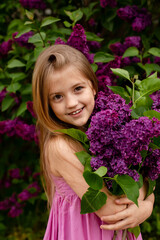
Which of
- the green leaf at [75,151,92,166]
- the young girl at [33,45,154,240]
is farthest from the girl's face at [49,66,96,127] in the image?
the green leaf at [75,151,92,166]

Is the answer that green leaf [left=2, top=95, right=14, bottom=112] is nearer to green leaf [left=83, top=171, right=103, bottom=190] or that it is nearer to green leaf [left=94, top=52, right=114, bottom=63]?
green leaf [left=94, top=52, right=114, bottom=63]

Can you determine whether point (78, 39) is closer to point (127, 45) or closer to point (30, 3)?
point (127, 45)

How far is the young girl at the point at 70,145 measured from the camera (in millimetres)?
1164

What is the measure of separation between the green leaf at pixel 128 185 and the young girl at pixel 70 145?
181 millimetres

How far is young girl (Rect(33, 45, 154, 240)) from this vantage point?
1.16 m

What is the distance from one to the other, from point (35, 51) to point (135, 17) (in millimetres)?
624

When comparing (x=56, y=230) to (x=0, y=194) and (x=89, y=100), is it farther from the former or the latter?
(x=0, y=194)

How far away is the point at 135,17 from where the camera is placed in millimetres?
1673

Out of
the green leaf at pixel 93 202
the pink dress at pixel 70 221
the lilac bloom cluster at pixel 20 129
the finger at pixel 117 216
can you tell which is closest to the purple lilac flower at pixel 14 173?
the lilac bloom cluster at pixel 20 129

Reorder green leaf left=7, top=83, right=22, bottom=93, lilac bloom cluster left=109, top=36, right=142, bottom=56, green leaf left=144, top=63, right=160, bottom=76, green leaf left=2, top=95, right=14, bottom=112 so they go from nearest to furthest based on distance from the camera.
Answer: green leaf left=144, top=63, right=160, bottom=76 → lilac bloom cluster left=109, top=36, right=142, bottom=56 → green leaf left=7, top=83, right=22, bottom=93 → green leaf left=2, top=95, right=14, bottom=112

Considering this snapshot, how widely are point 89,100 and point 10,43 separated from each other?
0.87 m

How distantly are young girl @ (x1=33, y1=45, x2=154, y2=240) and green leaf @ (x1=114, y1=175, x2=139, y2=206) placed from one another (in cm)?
18

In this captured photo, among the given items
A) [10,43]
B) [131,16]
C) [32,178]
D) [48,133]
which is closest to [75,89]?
[48,133]

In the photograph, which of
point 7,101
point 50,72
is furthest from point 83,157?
point 7,101
